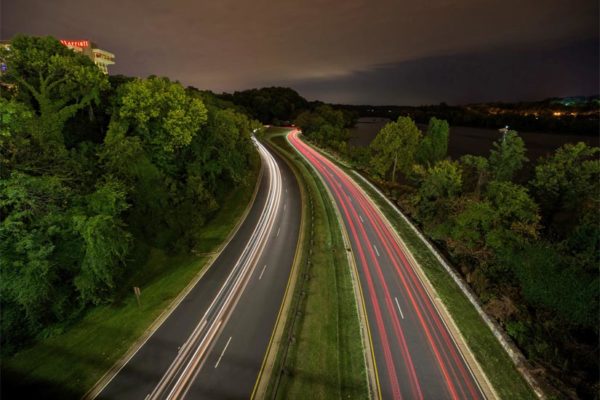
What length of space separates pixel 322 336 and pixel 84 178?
21.2 metres

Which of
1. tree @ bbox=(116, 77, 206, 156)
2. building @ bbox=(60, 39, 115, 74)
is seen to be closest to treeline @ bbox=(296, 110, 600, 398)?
tree @ bbox=(116, 77, 206, 156)

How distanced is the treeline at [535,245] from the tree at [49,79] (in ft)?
130

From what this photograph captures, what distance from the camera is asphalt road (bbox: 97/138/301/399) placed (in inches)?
661

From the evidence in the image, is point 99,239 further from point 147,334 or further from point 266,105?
point 266,105

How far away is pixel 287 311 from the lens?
22875mm

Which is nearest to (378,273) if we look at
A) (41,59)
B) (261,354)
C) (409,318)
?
(409,318)

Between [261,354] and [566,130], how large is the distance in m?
144

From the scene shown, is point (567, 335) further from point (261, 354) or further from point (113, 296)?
point (113, 296)

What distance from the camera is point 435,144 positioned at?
65.5 metres

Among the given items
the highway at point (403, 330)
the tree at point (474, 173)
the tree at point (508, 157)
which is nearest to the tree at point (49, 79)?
the highway at point (403, 330)

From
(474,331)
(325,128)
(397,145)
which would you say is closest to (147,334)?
(474,331)

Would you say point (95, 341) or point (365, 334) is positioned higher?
point (95, 341)

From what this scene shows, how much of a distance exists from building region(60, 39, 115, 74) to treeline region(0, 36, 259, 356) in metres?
70.6

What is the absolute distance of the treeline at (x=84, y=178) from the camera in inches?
691
